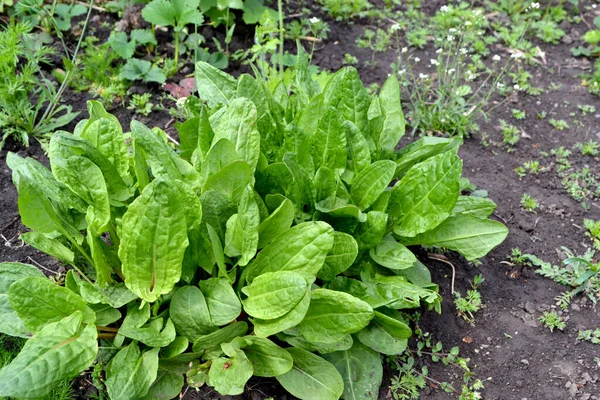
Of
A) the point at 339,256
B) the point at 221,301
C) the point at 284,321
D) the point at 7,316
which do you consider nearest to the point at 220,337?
the point at 221,301

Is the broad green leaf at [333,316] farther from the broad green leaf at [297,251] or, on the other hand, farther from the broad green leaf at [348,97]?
the broad green leaf at [348,97]

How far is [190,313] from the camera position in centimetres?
217

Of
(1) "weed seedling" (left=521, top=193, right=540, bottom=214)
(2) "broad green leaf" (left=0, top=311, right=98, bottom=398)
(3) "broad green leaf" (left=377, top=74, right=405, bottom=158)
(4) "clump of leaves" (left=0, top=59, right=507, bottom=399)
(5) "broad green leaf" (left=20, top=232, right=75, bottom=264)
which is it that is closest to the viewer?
(2) "broad green leaf" (left=0, top=311, right=98, bottom=398)

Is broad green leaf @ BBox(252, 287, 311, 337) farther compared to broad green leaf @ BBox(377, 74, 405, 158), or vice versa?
broad green leaf @ BBox(377, 74, 405, 158)

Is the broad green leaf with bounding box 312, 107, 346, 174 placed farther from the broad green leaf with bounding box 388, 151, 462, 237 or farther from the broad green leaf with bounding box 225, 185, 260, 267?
the broad green leaf with bounding box 225, 185, 260, 267

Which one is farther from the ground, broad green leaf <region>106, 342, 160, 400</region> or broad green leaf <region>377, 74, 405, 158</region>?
broad green leaf <region>377, 74, 405, 158</region>

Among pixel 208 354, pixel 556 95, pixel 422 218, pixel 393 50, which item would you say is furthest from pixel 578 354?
pixel 393 50

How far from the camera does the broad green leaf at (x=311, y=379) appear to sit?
224 cm

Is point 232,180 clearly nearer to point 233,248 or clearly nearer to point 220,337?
point 233,248

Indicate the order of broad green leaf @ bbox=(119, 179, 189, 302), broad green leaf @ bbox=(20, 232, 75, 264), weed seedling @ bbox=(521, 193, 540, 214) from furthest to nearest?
weed seedling @ bbox=(521, 193, 540, 214) < broad green leaf @ bbox=(20, 232, 75, 264) < broad green leaf @ bbox=(119, 179, 189, 302)

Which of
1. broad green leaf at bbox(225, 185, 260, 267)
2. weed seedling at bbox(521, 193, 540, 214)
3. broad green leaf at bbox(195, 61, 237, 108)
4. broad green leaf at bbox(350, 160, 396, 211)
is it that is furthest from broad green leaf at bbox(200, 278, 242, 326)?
weed seedling at bbox(521, 193, 540, 214)

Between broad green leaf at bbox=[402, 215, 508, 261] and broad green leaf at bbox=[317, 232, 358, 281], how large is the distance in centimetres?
42

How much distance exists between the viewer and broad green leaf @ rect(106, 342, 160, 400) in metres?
2.05

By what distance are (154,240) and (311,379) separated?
32.4 inches
